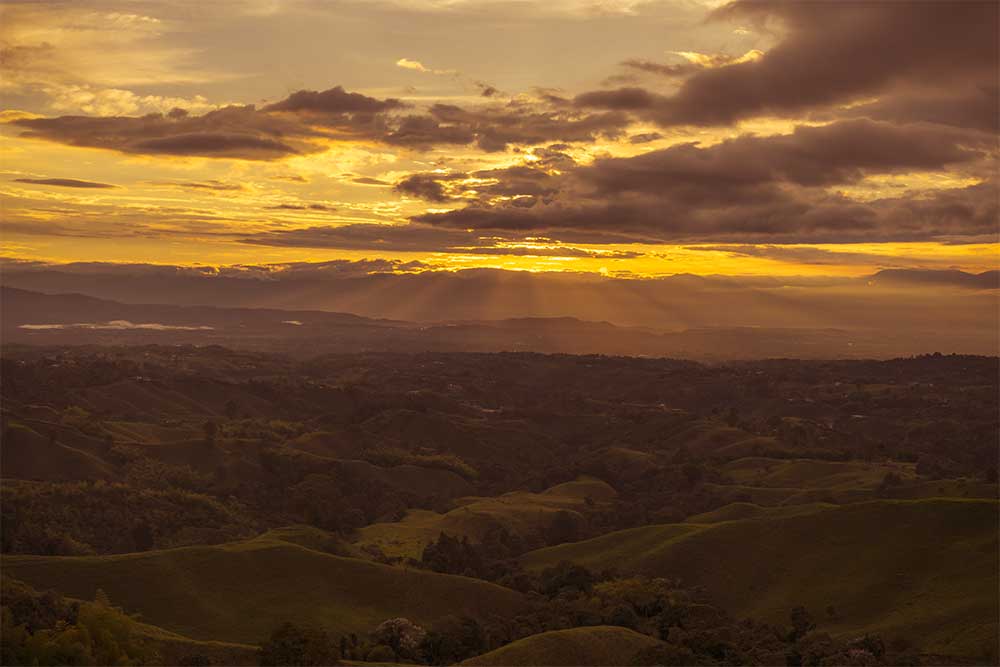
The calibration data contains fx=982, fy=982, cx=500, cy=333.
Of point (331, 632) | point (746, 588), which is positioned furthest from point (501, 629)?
point (746, 588)

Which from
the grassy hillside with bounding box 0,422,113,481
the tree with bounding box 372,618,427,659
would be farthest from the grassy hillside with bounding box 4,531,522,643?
the grassy hillside with bounding box 0,422,113,481

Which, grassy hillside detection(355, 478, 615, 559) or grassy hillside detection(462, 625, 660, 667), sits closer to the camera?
grassy hillside detection(462, 625, 660, 667)

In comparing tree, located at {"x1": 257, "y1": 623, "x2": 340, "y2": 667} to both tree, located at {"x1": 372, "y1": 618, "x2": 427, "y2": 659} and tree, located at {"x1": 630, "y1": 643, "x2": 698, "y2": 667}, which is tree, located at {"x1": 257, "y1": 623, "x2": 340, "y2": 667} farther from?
tree, located at {"x1": 630, "y1": 643, "x2": 698, "y2": 667}

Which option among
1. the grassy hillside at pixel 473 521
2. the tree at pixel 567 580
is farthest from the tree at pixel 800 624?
the grassy hillside at pixel 473 521

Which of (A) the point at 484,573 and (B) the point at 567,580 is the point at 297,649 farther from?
(A) the point at 484,573

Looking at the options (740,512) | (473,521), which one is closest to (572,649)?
(473,521)

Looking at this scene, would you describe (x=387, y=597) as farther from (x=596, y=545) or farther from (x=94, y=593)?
(x=596, y=545)

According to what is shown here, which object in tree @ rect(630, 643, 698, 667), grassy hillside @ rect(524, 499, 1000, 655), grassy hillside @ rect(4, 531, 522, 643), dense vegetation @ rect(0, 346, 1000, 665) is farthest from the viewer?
grassy hillside @ rect(4, 531, 522, 643)
